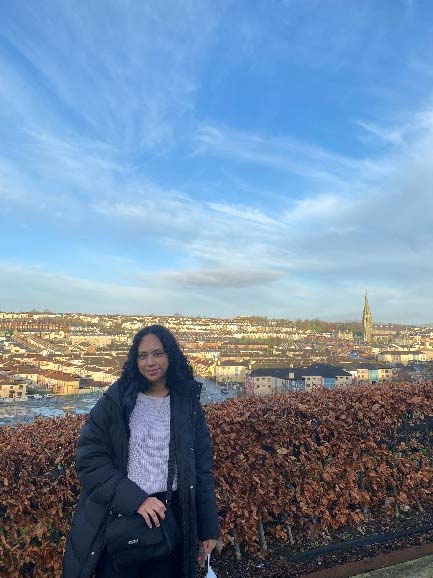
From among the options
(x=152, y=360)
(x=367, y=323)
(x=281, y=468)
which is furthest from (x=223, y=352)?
(x=152, y=360)

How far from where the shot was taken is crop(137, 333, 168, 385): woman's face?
2309 millimetres

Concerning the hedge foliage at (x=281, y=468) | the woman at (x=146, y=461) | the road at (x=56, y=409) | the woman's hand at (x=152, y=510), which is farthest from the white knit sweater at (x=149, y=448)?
the hedge foliage at (x=281, y=468)

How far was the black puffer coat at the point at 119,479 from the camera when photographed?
200 centimetres

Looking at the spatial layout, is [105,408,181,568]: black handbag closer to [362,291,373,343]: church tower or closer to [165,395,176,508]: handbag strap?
[165,395,176,508]: handbag strap

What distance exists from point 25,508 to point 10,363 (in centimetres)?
2466

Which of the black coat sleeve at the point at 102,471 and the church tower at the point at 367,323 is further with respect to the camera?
the church tower at the point at 367,323

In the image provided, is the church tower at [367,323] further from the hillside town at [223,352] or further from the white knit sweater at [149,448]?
the white knit sweater at [149,448]

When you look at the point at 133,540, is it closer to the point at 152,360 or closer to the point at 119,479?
the point at 119,479

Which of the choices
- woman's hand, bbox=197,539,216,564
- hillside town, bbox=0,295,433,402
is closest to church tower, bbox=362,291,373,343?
hillside town, bbox=0,295,433,402

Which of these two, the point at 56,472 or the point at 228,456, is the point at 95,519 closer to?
the point at 56,472

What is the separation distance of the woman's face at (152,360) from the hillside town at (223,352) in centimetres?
20

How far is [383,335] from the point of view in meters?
82.7

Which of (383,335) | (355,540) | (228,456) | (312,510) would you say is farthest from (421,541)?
(383,335)

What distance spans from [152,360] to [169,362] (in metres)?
0.12
